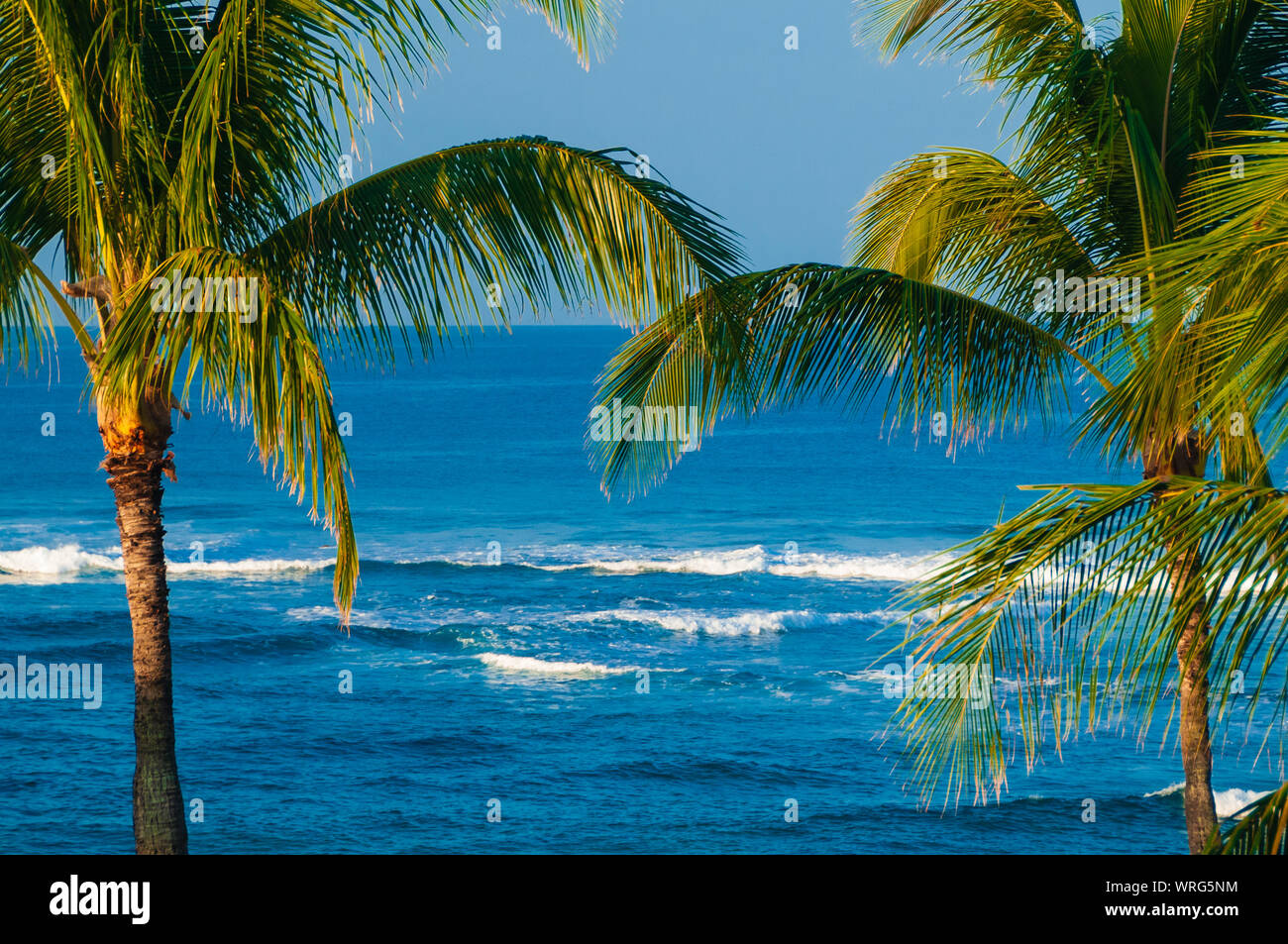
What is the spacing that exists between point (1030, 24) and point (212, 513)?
49.3m

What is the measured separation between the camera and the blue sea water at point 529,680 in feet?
65.4

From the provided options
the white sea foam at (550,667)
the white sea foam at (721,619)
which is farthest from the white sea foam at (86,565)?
the white sea foam at (550,667)

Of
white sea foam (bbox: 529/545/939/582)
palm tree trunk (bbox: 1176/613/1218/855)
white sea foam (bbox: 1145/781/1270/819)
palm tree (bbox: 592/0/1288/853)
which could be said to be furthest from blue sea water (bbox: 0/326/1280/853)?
palm tree trunk (bbox: 1176/613/1218/855)

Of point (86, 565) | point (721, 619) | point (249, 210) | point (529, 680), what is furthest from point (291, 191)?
point (86, 565)

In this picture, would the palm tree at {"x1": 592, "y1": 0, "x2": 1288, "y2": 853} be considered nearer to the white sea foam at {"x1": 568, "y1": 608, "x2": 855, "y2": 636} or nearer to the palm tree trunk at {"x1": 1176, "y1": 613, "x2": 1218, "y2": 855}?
the palm tree trunk at {"x1": 1176, "y1": 613, "x2": 1218, "y2": 855}

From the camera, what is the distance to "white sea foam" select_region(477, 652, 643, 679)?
29.2m

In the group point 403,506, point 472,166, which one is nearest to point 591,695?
point 472,166

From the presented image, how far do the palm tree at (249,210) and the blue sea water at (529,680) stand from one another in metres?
0.96

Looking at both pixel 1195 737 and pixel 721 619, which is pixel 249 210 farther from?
pixel 721 619

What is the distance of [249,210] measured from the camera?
6.68m

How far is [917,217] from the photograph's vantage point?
8367mm

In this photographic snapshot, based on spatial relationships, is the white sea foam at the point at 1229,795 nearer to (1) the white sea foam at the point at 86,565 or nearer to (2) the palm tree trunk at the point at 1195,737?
(2) the palm tree trunk at the point at 1195,737

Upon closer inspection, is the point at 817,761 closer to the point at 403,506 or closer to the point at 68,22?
the point at 68,22
